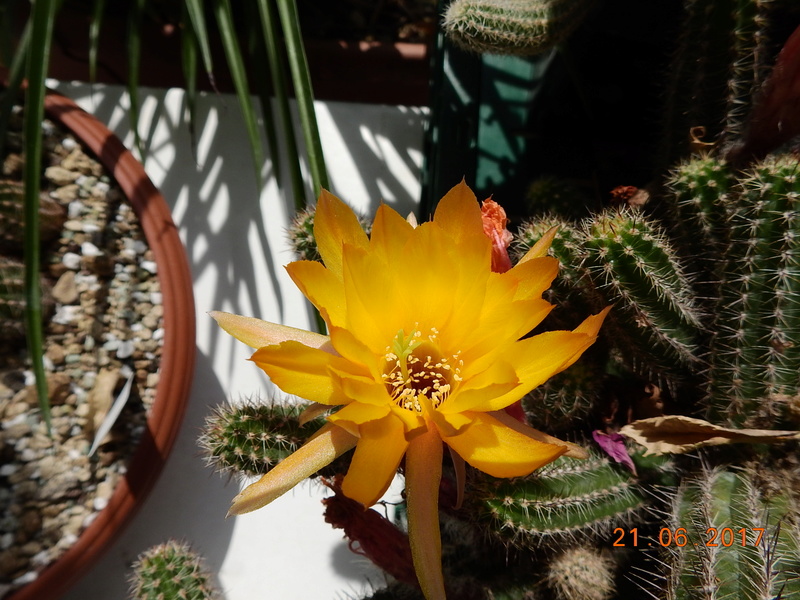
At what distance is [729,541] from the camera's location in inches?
17.5

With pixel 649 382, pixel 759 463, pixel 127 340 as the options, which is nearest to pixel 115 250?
pixel 127 340

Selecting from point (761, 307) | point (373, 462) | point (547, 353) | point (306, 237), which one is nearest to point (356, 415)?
point (373, 462)

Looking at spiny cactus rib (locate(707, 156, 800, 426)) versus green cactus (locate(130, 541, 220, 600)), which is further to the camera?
green cactus (locate(130, 541, 220, 600))

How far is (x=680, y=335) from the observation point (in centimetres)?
53

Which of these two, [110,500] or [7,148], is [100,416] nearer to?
[110,500]

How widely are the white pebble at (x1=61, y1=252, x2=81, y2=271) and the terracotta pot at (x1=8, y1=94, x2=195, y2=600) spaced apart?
0.37ft

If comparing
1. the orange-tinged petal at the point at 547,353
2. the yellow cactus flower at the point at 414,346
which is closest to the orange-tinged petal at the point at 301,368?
the yellow cactus flower at the point at 414,346

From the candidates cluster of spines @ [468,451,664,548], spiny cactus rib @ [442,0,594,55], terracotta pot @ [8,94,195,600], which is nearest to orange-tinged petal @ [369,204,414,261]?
cluster of spines @ [468,451,664,548]

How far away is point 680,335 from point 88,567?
30.3 inches

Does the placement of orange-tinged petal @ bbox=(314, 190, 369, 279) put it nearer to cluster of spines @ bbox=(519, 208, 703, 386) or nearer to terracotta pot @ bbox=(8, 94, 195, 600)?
cluster of spines @ bbox=(519, 208, 703, 386)

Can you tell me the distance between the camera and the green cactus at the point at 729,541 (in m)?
0.42

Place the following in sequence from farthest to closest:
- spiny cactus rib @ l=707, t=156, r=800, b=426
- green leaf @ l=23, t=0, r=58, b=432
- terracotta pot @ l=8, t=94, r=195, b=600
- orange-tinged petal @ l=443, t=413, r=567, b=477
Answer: terracotta pot @ l=8, t=94, r=195, b=600
green leaf @ l=23, t=0, r=58, b=432
spiny cactus rib @ l=707, t=156, r=800, b=426
orange-tinged petal @ l=443, t=413, r=567, b=477

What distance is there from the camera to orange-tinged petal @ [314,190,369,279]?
0.41m

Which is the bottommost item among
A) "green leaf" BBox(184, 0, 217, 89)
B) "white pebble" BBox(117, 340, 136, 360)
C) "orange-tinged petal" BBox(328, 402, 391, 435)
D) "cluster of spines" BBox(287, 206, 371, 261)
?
"orange-tinged petal" BBox(328, 402, 391, 435)
